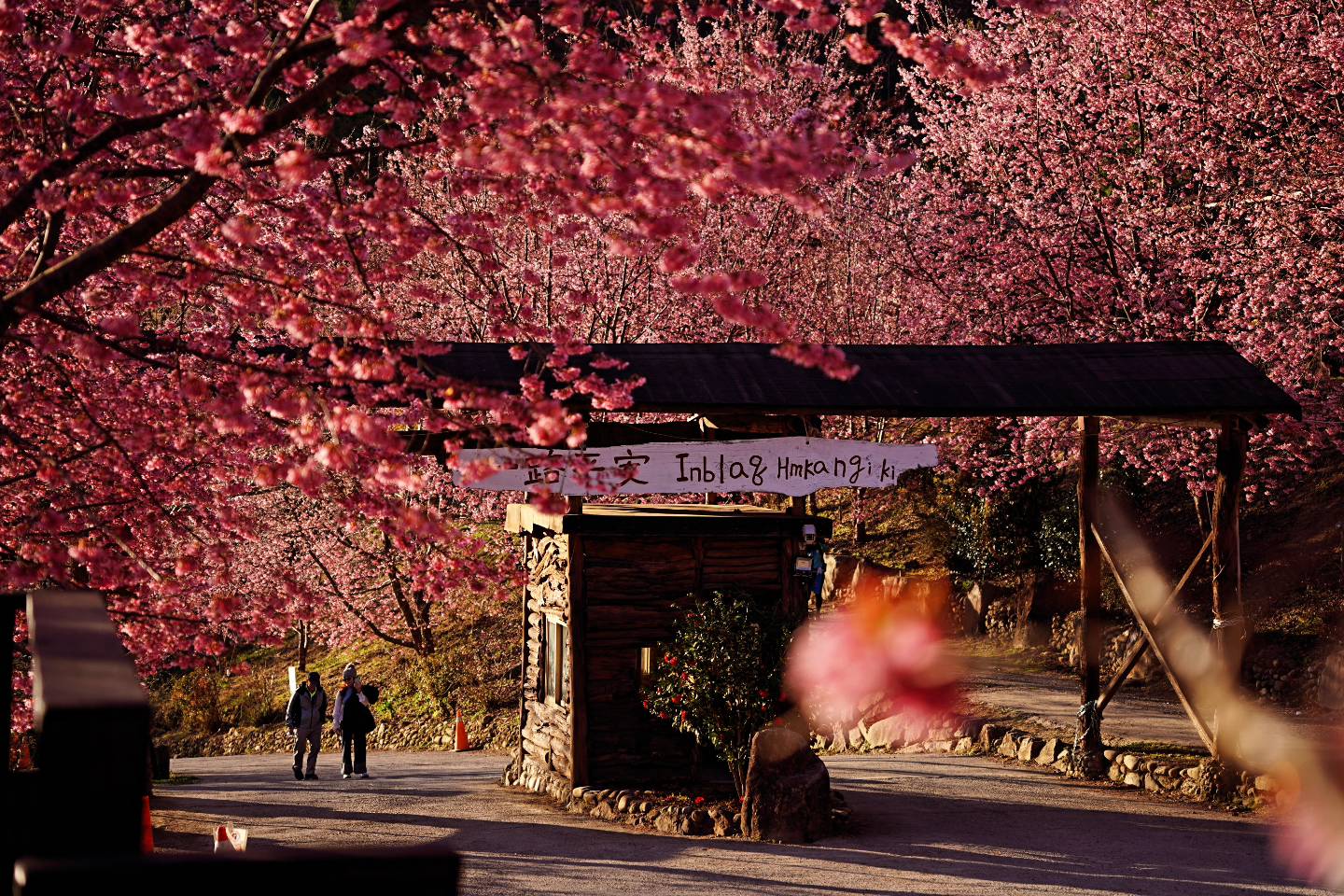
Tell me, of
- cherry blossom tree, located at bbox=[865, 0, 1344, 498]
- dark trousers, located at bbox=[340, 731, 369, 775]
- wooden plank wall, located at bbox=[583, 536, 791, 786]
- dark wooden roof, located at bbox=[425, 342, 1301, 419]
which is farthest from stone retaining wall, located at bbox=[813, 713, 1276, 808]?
dark trousers, located at bbox=[340, 731, 369, 775]

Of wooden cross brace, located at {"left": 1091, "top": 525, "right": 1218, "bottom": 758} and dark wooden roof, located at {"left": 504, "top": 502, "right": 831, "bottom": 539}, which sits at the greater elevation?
dark wooden roof, located at {"left": 504, "top": 502, "right": 831, "bottom": 539}

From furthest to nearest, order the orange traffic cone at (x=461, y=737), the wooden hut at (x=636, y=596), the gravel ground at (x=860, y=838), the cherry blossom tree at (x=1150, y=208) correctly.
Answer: the orange traffic cone at (x=461, y=737) → the cherry blossom tree at (x=1150, y=208) → the wooden hut at (x=636, y=596) → the gravel ground at (x=860, y=838)

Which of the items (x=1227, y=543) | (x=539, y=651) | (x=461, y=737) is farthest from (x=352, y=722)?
(x=1227, y=543)

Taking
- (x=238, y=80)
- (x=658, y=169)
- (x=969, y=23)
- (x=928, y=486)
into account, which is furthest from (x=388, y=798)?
(x=969, y=23)

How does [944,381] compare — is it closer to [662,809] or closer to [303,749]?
[662,809]

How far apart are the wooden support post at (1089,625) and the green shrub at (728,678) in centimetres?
424

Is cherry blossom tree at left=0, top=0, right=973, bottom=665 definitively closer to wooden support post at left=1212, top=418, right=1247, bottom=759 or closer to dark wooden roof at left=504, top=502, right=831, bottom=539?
dark wooden roof at left=504, top=502, right=831, bottom=539

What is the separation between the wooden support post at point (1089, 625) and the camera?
52.9ft

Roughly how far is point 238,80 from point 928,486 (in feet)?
89.6

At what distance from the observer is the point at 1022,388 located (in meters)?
14.8

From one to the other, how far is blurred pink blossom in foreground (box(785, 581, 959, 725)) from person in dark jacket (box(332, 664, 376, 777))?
21.0 feet

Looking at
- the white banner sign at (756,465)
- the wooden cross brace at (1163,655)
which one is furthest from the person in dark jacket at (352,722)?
the wooden cross brace at (1163,655)

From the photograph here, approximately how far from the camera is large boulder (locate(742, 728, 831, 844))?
1332 cm

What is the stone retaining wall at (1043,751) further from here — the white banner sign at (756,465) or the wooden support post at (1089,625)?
the white banner sign at (756,465)
